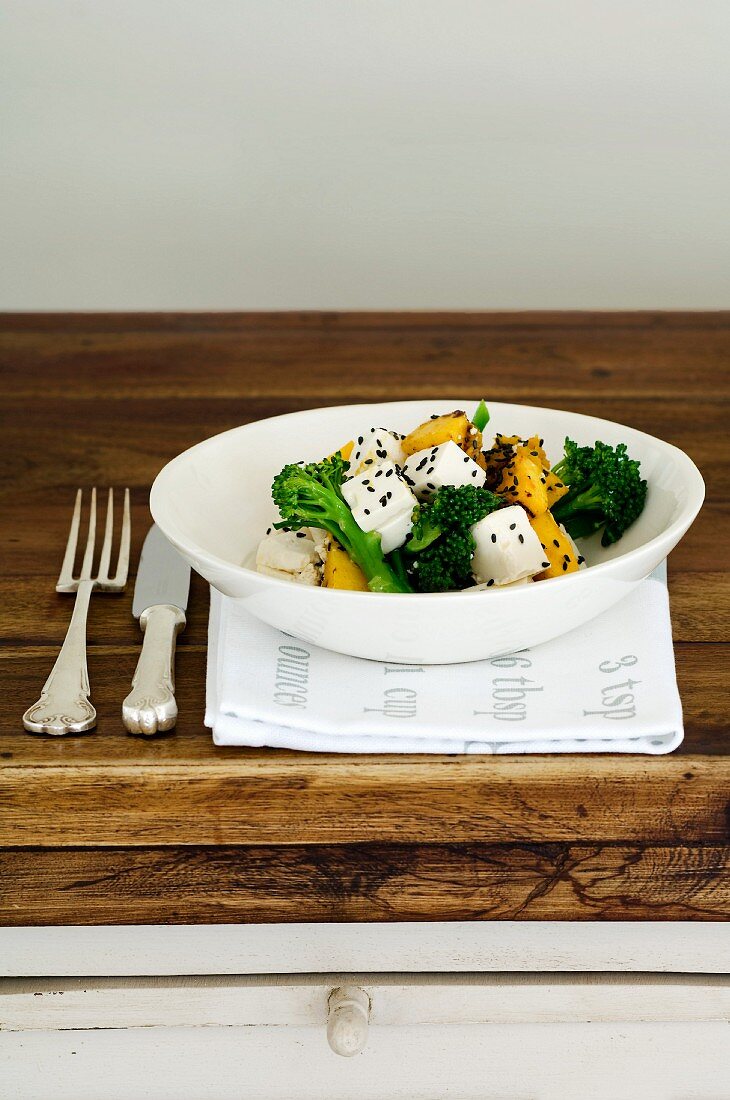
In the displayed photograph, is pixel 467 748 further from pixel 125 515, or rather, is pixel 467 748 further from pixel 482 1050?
pixel 125 515

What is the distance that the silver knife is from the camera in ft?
2.48

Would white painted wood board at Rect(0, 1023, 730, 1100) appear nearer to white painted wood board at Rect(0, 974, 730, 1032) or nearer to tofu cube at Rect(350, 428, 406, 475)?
white painted wood board at Rect(0, 974, 730, 1032)

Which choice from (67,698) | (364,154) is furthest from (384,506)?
(364,154)

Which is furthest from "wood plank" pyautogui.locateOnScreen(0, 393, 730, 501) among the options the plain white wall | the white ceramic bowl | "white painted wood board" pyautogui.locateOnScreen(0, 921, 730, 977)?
the plain white wall

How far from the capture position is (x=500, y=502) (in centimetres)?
75

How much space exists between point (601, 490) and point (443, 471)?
0.14 m

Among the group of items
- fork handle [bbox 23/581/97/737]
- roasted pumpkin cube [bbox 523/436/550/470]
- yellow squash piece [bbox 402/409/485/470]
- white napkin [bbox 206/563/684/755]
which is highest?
yellow squash piece [bbox 402/409/485/470]

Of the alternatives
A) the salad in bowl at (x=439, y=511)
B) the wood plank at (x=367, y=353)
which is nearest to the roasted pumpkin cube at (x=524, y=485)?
the salad in bowl at (x=439, y=511)

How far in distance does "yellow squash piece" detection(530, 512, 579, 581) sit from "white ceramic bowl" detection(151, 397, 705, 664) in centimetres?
4

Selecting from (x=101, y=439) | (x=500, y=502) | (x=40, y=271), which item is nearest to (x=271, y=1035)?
(x=500, y=502)

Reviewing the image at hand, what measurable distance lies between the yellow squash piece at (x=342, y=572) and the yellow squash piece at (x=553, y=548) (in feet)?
0.42

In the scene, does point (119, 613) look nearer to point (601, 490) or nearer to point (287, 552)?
point (287, 552)

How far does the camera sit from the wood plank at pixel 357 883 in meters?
0.77

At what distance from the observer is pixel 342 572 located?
29.4 inches
